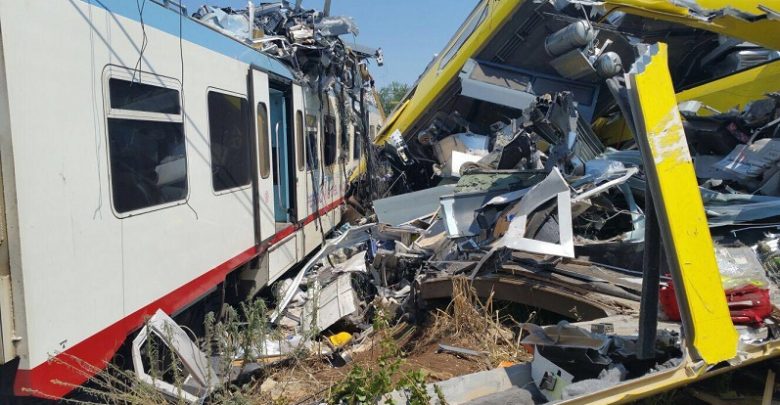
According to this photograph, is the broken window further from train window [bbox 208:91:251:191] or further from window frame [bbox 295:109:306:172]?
window frame [bbox 295:109:306:172]

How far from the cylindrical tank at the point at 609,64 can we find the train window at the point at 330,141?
13.1 ft

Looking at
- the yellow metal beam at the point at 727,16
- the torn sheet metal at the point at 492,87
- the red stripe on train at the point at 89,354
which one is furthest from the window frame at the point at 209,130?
the yellow metal beam at the point at 727,16

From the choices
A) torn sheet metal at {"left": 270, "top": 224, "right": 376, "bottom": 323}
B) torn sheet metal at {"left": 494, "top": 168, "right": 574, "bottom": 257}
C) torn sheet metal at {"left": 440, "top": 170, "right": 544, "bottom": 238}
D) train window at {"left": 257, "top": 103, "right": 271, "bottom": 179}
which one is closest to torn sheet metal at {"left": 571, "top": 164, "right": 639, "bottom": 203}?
torn sheet metal at {"left": 494, "top": 168, "right": 574, "bottom": 257}

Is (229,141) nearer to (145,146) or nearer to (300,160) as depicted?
(145,146)

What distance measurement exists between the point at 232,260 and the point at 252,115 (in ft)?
4.84

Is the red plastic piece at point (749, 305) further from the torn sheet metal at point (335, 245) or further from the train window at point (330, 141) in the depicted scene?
the train window at point (330, 141)

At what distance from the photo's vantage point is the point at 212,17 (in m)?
6.70

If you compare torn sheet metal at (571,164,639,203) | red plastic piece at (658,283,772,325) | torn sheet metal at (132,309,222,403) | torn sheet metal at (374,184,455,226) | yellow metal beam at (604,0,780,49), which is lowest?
torn sheet metal at (132,309,222,403)

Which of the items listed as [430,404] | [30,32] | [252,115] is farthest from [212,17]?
[430,404]

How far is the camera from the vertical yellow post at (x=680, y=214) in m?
2.23

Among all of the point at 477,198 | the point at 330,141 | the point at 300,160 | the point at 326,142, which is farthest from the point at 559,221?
the point at 330,141

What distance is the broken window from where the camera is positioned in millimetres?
3246

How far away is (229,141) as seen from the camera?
4.89m

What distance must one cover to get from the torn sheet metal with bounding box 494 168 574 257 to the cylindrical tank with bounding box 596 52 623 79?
10.3ft
